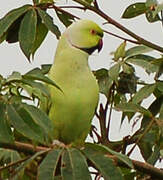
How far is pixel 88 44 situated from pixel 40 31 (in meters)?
0.20

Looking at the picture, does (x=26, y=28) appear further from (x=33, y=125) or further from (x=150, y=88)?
(x=33, y=125)

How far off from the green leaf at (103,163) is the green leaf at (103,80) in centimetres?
52

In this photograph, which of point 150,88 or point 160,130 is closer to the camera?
point 160,130

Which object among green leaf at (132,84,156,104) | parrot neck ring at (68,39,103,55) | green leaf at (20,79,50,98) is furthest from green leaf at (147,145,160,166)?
parrot neck ring at (68,39,103,55)

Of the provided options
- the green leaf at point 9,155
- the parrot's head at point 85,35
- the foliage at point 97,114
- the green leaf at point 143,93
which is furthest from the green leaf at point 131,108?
the parrot's head at point 85,35

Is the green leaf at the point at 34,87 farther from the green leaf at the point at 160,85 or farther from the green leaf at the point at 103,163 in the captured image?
the green leaf at the point at 160,85

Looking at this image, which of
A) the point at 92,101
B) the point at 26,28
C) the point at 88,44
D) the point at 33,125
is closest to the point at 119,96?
the point at 92,101

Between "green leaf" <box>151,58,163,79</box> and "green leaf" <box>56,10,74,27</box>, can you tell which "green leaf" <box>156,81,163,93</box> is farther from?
"green leaf" <box>56,10,74,27</box>

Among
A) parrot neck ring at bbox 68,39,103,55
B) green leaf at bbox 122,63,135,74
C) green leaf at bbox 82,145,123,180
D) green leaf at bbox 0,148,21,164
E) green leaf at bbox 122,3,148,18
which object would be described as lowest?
green leaf at bbox 0,148,21,164

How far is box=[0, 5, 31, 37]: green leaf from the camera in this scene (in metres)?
1.64

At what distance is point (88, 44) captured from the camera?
6.21ft

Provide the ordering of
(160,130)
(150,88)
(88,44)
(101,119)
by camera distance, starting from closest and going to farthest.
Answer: (160,130)
(150,88)
(101,119)
(88,44)

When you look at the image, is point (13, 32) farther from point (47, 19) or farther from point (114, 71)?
point (114, 71)

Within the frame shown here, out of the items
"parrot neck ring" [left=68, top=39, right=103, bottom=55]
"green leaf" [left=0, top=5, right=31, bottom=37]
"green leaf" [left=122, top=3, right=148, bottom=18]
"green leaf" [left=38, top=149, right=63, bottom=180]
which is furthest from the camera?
"parrot neck ring" [left=68, top=39, right=103, bottom=55]
